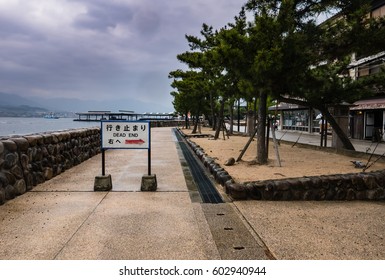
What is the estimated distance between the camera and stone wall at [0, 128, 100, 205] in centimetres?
577

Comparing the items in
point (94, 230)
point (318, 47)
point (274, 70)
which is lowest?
point (94, 230)

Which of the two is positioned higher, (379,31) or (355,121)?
(379,31)

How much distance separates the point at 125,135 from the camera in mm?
7031

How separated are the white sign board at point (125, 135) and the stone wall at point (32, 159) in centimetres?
153

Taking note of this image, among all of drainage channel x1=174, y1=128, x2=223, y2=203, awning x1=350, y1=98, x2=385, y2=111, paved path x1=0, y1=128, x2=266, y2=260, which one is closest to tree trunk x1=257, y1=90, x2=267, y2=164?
drainage channel x1=174, y1=128, x2=223, y2=203

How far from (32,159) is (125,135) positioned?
2048 mm

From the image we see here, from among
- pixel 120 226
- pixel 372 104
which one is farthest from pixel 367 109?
pixel 120 226

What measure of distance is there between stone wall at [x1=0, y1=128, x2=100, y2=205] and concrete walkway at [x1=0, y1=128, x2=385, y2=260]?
0.28 meters

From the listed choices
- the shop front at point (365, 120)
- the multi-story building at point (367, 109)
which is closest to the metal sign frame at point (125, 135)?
the multi-story building at point (367, 109)

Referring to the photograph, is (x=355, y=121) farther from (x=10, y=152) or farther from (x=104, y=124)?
(x=10, y=152)

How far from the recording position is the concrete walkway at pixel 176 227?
3666 mm
